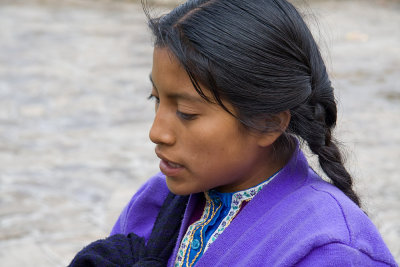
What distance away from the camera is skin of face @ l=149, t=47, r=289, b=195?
4.76ft

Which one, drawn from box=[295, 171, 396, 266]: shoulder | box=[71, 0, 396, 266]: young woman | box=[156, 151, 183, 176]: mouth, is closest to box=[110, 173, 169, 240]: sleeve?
box=[71, 0, 396, 266]: young woman

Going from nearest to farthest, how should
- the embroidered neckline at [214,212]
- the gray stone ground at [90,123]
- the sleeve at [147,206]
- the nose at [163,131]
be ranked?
the nose at [163,131] → the embroidered neckline at [214,212] → the sleeve at [147,206] → the gray stone ground at [90,123]

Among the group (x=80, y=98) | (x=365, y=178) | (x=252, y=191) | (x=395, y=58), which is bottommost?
(x=395, y=58)

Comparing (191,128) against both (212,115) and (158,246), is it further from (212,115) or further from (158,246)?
(158,246)

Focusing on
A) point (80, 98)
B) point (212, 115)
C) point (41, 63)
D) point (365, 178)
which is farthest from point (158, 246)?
point (41, 63)

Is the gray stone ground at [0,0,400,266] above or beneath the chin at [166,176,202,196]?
beneath

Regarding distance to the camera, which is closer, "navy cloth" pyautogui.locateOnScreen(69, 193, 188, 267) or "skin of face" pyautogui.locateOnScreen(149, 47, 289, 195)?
"skin of face" pyautogui.locateOnScreen(149, 47, 289, 195)

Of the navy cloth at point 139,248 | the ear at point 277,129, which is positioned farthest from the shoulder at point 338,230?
the navy cloth at point 139,248

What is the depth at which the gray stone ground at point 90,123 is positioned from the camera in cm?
372

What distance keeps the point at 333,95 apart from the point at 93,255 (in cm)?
67

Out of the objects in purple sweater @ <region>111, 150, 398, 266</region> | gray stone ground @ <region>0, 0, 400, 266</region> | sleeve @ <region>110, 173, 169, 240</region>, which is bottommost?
gray stone ground @ <region>0, 0, 400, 266</region>

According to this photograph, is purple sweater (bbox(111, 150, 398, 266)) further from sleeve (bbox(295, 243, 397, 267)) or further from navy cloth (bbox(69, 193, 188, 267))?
navy cloth (bbox(69, 193, 188, 267))

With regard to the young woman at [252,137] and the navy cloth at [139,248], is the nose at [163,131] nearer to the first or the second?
the young woman at [252,137]

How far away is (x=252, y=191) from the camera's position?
1.59 metres
